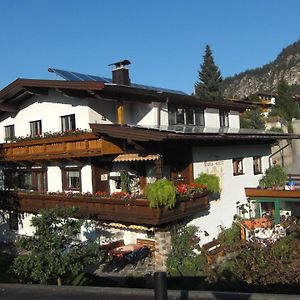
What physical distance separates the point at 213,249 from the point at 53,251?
884cm

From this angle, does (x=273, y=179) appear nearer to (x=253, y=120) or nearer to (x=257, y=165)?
(x=257, y=165)

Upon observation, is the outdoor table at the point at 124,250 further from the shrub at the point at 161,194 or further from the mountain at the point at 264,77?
the mountain at the point at 264,77

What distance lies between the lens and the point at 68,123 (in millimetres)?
21766

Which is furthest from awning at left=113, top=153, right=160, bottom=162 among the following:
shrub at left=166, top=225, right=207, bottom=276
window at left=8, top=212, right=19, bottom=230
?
window at left=8, top=212, right=19, bottom=230

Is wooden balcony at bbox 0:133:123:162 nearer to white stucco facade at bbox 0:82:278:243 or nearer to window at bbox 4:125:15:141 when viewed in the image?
white stucco facade at bbox 0:82:278:243

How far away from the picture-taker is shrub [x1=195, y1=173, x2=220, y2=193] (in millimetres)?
18781

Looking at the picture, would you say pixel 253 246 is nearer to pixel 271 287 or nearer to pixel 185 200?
pixel 271 287

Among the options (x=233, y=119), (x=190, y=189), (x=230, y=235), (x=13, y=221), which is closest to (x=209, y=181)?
(x=190, y=189)

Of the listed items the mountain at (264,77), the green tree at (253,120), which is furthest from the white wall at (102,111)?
the mountain at (264,77)

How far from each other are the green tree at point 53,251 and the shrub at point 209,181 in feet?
22.4

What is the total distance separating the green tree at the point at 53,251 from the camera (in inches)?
471

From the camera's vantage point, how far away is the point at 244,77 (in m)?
196

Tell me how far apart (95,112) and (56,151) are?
261 centimetres

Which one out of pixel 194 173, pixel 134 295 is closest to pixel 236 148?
pixel 194 173
